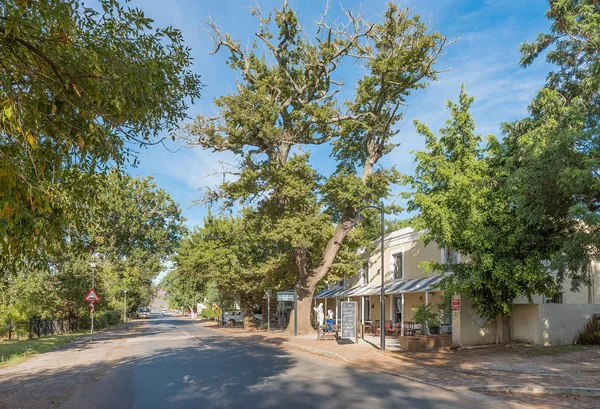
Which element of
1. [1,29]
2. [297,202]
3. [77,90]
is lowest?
[77,90]

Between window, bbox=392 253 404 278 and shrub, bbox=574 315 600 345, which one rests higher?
window, bbox=392 253 404 278

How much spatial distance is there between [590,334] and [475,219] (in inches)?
265

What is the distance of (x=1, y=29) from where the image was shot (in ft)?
16.4

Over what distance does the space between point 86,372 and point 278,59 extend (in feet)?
63.7

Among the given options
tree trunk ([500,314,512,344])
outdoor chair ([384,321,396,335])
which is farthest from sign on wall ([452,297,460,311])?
outdoor chair ([384,321,396,335])

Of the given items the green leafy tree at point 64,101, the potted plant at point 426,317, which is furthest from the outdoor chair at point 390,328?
the green leafy tree at point 64,101

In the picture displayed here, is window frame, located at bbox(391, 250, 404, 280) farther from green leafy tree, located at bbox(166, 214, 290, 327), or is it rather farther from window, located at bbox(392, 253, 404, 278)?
green leafy tree, located at bbox(166, 214, 290, 327)

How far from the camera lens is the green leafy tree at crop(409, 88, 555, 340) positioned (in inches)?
651

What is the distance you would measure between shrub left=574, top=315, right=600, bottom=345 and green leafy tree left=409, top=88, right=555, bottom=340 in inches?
128

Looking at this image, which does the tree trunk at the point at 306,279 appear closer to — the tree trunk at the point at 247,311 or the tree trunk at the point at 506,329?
the tree trunk at the point at 506,329

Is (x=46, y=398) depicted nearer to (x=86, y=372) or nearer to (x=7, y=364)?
(x=86, y=372)

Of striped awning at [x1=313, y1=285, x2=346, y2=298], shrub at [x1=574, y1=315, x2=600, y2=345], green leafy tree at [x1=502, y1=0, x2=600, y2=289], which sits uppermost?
green leafy tree at [x1=502, y1=0, x2=600, y2=289]

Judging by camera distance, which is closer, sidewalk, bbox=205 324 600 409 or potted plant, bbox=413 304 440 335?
sidewalk, bbox=205 324 600 409

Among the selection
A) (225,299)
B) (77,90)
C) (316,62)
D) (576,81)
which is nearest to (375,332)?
(316,62)
